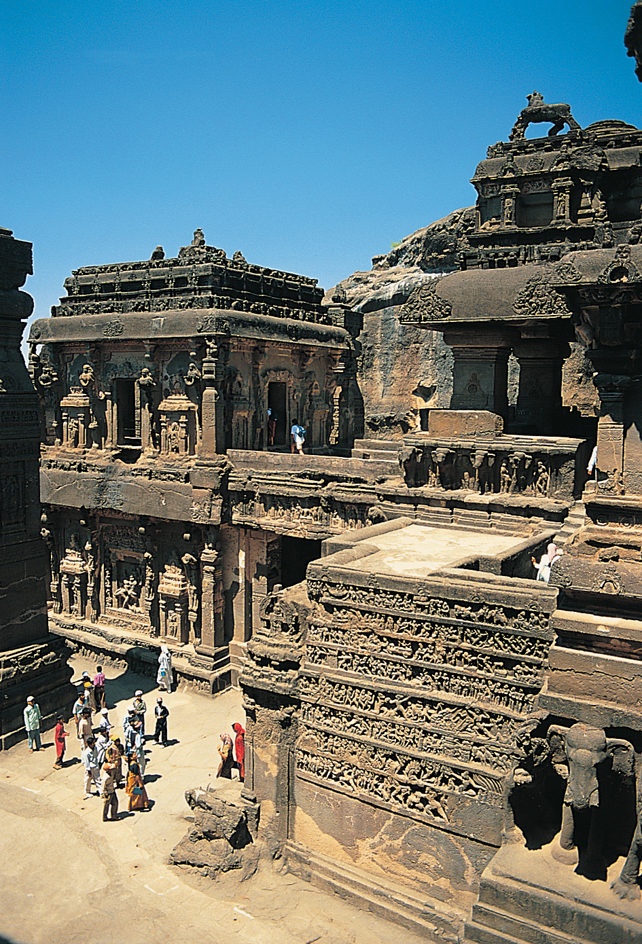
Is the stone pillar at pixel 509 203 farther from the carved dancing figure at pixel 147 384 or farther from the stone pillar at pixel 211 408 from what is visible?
the carved dancing figure at pixel 147 384

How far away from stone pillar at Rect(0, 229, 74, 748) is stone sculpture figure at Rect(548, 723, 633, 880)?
903 centimetres

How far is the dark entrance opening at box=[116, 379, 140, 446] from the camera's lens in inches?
728

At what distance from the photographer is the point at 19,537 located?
12.7 meters

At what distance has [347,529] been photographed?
14336mm

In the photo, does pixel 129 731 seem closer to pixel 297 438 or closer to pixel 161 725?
pixel 161 725

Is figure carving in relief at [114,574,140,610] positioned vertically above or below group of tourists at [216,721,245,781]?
above

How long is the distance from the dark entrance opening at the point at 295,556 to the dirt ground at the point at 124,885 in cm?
556

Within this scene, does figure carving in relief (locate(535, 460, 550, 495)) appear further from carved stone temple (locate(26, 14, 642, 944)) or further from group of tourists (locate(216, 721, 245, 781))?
group of tourists (locate(216, 721, 245, 781))

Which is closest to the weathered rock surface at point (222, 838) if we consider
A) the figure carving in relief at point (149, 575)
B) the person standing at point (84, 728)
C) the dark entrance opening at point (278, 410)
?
the person standing at point (84, 728)

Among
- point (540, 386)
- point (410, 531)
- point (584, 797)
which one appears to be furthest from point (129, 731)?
point (540, 386)

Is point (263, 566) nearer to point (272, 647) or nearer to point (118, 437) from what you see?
point (118, 437)

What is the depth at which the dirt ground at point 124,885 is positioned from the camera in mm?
7766

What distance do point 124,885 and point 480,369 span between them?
8844 mm

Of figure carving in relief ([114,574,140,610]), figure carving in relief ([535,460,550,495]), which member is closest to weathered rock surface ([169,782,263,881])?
figure carving in relief ([535,460,550,495])
